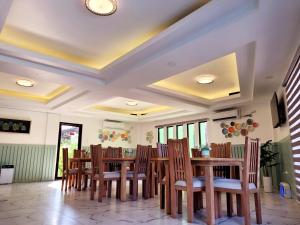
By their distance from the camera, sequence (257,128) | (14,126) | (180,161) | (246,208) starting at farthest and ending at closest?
(14,126) → (257,128) → (180,161) → (246,208)

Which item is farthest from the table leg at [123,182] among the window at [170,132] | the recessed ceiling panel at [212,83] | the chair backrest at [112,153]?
the window at [170,132]

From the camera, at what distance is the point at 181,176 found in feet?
9.34

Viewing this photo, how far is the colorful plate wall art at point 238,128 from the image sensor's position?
6.45 metres

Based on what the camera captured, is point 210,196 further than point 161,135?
No

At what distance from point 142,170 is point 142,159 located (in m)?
0.23

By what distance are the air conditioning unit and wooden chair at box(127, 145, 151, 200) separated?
350 cm

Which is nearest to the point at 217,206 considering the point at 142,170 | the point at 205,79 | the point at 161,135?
the point at 142,170

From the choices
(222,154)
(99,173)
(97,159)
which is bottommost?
(99,173)

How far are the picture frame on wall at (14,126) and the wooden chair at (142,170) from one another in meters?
4.86

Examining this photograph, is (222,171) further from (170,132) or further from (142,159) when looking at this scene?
(170,132)

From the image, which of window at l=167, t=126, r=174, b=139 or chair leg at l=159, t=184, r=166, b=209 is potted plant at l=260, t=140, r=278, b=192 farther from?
window at l=167, t=126, r=174, b=139

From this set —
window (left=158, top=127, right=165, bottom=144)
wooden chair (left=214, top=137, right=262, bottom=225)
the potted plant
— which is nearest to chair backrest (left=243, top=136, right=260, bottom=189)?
wooden chair (left=214, top=137, right=262, bottom=225)

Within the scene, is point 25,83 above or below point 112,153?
above

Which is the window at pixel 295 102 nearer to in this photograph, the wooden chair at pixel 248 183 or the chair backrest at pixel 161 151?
the wooden chair at pixel 248 183
